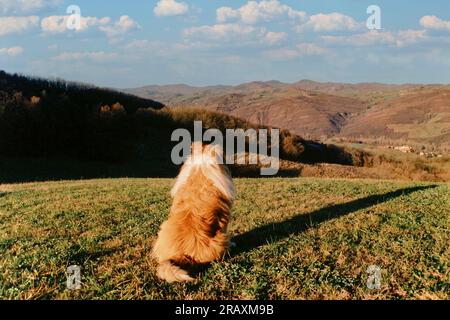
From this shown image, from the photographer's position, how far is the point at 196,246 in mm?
6215

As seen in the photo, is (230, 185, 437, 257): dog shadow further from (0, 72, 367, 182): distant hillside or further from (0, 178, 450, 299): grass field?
(0, 72, 367, 182): distant hillside

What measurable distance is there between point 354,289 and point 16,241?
635cm

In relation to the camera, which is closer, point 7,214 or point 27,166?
point 7,214

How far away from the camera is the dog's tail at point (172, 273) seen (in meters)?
5.60

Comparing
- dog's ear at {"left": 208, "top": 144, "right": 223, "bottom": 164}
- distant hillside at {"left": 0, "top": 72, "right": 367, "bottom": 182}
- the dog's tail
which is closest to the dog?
Answer: dog's ear at {"left": 208, "top": 144, "right": 223, "bottom": 164}

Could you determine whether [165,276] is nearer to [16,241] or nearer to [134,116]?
[16,241]

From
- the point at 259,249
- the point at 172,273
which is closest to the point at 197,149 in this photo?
the point at 259,249

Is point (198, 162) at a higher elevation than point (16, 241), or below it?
higher

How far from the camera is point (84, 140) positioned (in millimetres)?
58219

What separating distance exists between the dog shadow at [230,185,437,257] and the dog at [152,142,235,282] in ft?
2.32

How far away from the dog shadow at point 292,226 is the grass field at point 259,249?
0.9 inches

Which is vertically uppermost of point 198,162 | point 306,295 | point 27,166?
point 198,162

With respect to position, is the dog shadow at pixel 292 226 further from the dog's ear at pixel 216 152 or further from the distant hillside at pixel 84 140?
the distant hillside at pixel 84 140
